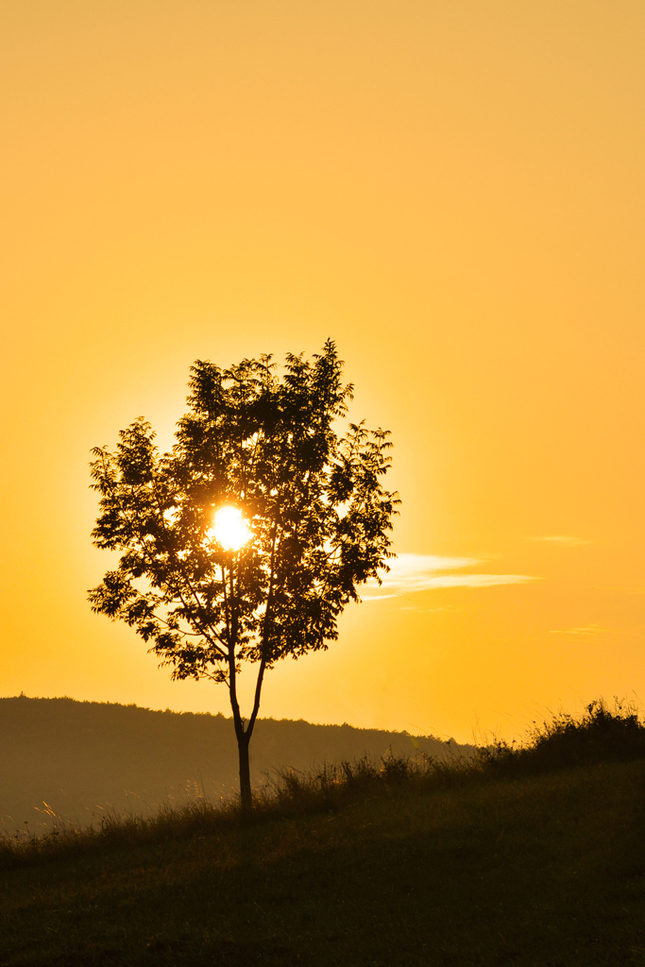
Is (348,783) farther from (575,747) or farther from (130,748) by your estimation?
(130,748)

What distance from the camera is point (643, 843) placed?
11.7 meters

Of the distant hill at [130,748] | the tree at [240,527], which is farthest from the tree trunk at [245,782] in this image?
the distant hill at [130,748]

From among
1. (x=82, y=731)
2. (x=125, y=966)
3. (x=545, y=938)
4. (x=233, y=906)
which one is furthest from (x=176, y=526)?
(x=82, y=731)

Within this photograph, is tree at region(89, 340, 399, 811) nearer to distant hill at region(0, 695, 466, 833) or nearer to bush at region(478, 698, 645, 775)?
bush at region(478, 698, 645, 775)

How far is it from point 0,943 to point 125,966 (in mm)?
2242

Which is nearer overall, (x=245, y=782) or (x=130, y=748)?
(x=245, y=782)

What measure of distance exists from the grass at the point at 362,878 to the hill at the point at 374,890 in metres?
0.03

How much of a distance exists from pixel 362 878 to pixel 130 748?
245ft

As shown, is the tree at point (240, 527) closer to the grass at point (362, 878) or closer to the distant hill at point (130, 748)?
the grass at point (362, 878)

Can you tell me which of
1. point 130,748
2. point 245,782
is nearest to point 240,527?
point 245,782

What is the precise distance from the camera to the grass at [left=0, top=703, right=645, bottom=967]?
932 centimetres

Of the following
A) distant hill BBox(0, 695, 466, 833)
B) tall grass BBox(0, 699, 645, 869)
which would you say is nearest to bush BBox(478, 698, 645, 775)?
tall grass BBox(0, 699, 645, 869)

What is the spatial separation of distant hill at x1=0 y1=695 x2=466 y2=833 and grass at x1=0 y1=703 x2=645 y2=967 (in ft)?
171

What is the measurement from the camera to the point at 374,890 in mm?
11305
